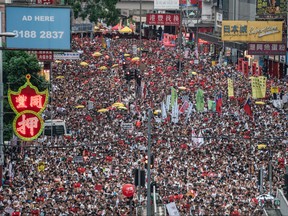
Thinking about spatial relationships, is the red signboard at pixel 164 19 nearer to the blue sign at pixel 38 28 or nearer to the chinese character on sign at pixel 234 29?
the chinese character on sign at pixel 234 29

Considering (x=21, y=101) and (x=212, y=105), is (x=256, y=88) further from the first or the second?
(x=21, y=101)

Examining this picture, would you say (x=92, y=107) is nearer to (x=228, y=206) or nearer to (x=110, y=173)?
(x=110, y=173)

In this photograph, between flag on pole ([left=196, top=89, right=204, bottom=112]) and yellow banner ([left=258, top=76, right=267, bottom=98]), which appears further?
yellow banner ([left=258, top=76, right=267, bottom=98])

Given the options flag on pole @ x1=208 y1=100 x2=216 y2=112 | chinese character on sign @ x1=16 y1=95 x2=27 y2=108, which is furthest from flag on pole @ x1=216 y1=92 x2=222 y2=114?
chinese character on sign @ x1=16 y1=95 x2=27 y2=108

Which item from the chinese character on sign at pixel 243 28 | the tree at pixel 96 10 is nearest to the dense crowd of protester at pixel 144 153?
the chinese character on sign at pixel 243 28

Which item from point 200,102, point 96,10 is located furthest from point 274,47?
point 96,10

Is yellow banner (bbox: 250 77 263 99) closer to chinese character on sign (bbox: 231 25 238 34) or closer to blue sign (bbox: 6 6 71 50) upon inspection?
chinese character on sign (bbox: 231 25 238 34)
